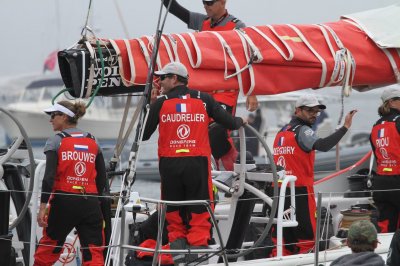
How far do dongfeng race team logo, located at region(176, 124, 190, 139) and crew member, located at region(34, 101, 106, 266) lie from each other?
2.18ft

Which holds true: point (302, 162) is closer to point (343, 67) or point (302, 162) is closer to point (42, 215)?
point (343, 67)

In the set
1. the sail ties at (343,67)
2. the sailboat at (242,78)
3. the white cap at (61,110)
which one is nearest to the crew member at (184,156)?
the sailboat at (242,78)

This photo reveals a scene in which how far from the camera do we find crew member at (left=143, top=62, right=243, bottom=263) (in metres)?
6.59

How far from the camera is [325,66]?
7.88m

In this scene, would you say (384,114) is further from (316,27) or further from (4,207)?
(4,207)

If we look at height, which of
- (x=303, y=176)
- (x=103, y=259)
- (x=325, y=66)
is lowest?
(x=103, y=259)

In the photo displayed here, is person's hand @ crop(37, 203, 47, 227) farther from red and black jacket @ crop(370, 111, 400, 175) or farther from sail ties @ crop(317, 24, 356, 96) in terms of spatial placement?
red and black jacket @ crop(370, 111, 400, 175)

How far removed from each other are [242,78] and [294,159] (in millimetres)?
708

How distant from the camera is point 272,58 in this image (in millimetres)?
7738

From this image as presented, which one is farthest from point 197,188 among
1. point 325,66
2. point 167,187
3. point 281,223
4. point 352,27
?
point 352,27

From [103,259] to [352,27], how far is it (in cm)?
279

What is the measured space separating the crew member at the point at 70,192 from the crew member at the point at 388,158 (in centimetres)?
222

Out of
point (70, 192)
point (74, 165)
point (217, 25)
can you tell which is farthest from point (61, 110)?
point (217, 25)

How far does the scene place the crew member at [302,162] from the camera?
7473 millimetres
